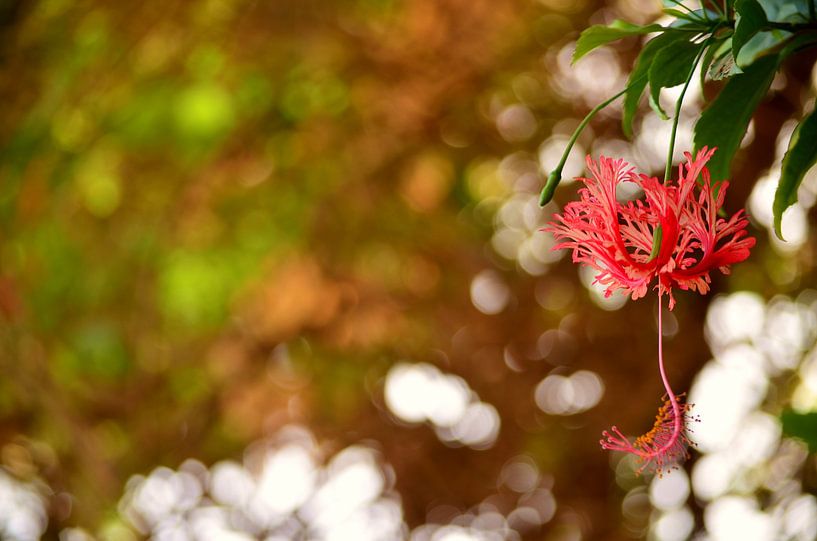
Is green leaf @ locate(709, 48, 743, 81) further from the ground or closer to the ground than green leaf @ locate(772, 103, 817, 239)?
further from the ground

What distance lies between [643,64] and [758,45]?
0.21 feet

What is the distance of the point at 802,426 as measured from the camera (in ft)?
1.08

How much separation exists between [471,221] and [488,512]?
0.61 m

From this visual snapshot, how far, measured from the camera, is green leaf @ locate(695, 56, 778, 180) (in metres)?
0.40

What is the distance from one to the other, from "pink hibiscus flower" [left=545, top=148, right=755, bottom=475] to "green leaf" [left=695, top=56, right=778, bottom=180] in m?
0.01

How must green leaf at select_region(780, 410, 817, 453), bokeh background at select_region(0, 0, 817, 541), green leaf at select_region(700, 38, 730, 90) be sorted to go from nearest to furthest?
green leaf at select_region(780, 410, 817, 453), green leaf at select_region(700, 38, 730, 90), bokeh background at select_region(0, 0, 817, 541)

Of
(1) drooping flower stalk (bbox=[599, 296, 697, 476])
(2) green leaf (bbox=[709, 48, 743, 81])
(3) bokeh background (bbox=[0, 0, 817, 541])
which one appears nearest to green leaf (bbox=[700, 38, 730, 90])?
(2) green leaf (bbox=[709, 48, 743, 81])

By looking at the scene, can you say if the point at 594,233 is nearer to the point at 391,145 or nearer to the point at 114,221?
the point at 391,145

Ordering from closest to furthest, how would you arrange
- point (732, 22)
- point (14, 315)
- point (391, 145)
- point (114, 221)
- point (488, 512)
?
1. point (732, 22)
2. point (14, 315)
3. point (488, 512)
4. point (391, 145)
5. point (114, 221)

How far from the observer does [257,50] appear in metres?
1.96

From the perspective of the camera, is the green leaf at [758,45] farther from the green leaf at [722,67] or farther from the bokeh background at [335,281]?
the bokeh background at [335,281]

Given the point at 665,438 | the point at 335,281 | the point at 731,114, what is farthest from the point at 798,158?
the point at 335,281

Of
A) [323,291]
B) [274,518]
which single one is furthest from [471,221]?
[274,518]

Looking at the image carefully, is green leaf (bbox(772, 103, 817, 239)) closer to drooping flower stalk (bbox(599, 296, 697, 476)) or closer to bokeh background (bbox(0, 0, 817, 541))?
drooping flower stalk (bbox(599, 296, 697, 476))
